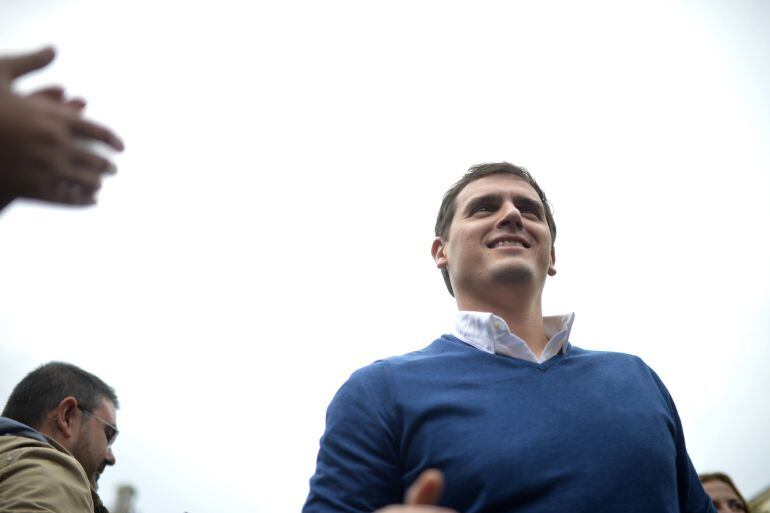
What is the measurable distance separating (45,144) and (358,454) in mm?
1277

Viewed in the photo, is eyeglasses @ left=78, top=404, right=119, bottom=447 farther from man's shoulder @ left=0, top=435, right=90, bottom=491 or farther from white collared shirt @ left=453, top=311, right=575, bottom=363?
white collared shirt @ left=453, top=311, right=575, bottom=363

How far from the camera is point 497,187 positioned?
312 centimetres

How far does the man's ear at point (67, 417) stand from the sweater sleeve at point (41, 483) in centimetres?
104

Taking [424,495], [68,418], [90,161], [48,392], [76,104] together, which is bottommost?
[68,418]

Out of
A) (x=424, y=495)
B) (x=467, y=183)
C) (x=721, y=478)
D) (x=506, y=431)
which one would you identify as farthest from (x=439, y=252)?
(x=721, y=478)

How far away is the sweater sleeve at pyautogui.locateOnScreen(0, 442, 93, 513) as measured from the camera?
282cm

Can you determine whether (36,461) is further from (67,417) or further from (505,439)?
(505,439)

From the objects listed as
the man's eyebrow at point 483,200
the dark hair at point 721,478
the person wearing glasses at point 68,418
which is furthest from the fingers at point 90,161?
the dark hair at point 721,478

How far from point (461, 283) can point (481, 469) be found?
1.03 metres

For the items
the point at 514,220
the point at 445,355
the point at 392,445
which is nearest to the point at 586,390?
the point at 445,355

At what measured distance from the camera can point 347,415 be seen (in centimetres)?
224

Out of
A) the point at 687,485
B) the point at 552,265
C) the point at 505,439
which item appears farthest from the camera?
the point at 552,265

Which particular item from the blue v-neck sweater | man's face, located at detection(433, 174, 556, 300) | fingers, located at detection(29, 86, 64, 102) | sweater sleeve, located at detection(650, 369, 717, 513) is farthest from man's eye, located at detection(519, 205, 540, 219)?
fingers, located at detection(29, 86, 64, 102)

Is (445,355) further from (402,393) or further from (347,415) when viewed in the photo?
(347,415)
